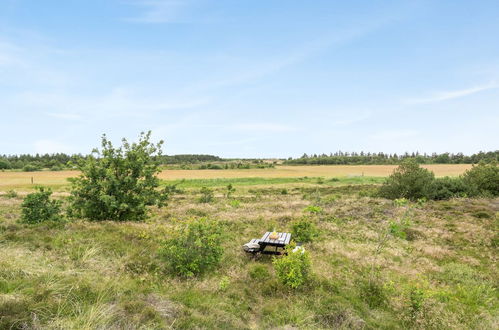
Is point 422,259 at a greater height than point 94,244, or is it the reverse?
point 94,244

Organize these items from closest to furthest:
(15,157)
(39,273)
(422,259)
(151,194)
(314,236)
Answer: (39,273) < (422,259) < (314,236) < (151,194) < (15,157)

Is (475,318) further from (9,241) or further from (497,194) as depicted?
(497,194)

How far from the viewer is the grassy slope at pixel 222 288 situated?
15.3 feet

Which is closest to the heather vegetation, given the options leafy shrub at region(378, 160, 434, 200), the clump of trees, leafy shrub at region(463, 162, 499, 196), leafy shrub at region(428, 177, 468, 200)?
leafy shrub at region(378, 160, 434, 200)

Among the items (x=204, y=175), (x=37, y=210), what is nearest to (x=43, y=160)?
(x=204, y=175)

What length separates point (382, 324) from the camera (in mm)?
5551

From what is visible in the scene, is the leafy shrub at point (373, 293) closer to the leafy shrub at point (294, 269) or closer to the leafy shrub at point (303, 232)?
the leafy shrub at point (294, 269)

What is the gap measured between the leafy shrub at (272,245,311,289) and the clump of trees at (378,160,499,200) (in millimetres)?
21356

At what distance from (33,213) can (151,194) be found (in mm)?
4350

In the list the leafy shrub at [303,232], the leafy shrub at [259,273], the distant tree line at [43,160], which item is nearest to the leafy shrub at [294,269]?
the leafy shrub at [259,273]

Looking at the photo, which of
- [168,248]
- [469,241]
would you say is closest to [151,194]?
[168,248]

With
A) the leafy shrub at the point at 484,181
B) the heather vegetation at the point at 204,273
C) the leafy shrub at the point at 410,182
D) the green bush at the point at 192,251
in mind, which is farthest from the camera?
the leafy shrub at the point at 484,181

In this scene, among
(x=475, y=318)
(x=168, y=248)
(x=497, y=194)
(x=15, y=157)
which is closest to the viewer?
(x=475, y=318)

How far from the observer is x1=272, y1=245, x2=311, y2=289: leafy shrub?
6.54 meters
